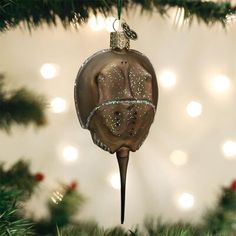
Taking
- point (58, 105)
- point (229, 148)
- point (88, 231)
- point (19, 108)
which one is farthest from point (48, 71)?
point (229, 148)

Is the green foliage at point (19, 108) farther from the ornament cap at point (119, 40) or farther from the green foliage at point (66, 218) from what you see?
the ornament cap at point (119, 40)

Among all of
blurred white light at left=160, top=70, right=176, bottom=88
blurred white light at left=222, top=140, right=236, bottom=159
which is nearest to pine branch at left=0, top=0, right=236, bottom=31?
blurred white light at left=160, top=70, right=176, bottom=88

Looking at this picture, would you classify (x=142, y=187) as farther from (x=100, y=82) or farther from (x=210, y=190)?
(x=100, y=82)

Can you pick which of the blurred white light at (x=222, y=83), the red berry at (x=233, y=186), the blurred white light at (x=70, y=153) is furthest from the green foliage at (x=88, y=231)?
the blurred white light at (x=222, y=83)

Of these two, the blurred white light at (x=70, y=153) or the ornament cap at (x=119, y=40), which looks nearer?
the ornament cap at (x=119, y=40)

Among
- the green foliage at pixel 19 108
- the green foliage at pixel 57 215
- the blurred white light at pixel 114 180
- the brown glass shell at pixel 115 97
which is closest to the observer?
the brown glass shell at pixel 115 97
